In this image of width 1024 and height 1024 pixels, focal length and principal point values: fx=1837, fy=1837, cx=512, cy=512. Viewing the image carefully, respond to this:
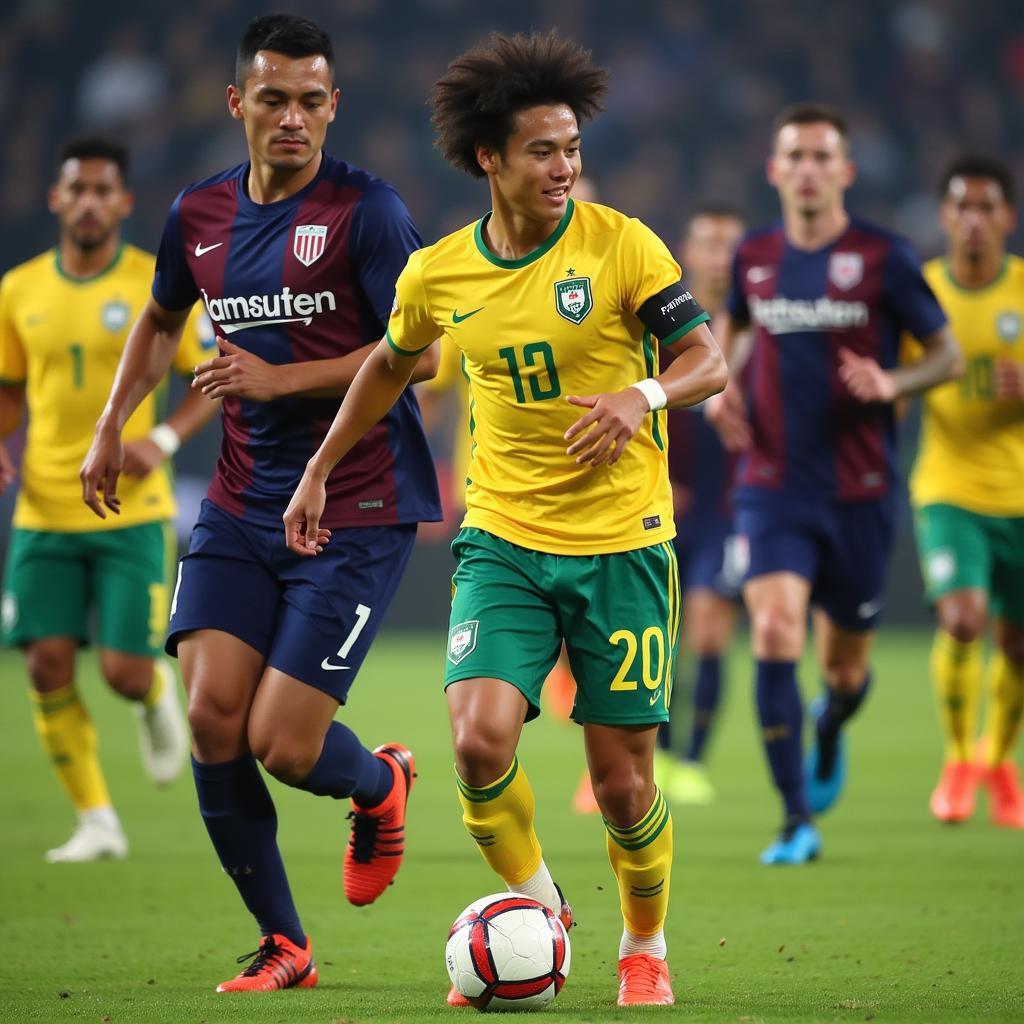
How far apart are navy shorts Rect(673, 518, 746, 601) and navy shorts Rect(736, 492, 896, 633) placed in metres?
1.97

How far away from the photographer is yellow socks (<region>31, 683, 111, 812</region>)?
24.1 ft

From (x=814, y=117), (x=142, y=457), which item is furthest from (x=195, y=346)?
(x=814, y=117)

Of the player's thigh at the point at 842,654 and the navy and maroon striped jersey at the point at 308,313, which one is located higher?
the navy and maroon striped jersey at the point at 308,313

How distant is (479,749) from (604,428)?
2.78 feet

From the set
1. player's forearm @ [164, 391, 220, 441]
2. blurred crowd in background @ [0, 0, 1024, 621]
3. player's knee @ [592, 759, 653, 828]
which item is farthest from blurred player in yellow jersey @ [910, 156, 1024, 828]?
blurred crowd in background @ [0, 0, 1024, 621]

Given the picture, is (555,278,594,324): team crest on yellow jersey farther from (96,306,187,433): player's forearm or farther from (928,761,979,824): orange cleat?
(928,761,979,824): orange cleat

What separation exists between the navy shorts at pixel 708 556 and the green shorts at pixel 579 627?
4918 millimetres

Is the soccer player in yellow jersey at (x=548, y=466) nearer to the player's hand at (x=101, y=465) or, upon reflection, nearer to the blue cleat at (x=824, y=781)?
the player's hand at (x=101, y=465)

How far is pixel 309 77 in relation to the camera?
4.99 meters

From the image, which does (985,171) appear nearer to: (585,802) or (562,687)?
(585,802)

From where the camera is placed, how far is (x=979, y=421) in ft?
27.6

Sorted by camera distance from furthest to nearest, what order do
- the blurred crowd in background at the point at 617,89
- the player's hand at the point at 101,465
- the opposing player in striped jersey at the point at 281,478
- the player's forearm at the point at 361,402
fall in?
the blurred crowd in background at the point at 617,89 < the player's hand at the point at 101,465 < the opposing player in striped jersey at the point at 281,478 < the player's forearm at the point at 361,402

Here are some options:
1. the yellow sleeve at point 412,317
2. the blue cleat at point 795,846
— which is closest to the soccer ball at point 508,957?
the yellow sleeve at point 412,317

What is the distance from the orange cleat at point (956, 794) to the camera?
8094mm
